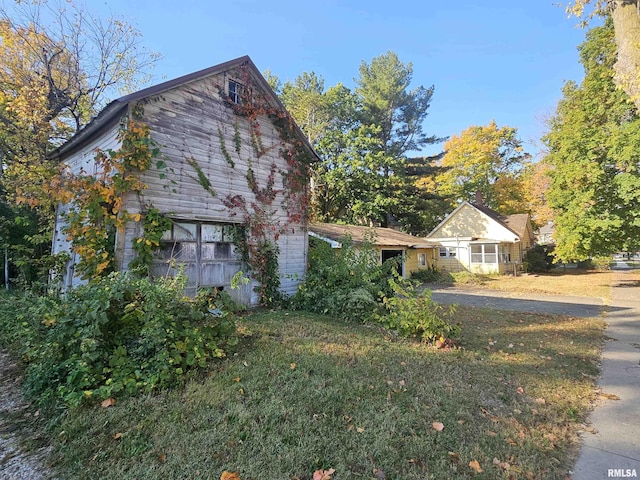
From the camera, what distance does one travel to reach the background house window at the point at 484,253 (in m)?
22.2

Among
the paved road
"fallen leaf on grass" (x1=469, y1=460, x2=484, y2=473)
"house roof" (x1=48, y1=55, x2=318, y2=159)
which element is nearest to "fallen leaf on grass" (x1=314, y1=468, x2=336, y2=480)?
"fallen leaf on grass" (x1=469, y1=460, x2=484, y2=473)

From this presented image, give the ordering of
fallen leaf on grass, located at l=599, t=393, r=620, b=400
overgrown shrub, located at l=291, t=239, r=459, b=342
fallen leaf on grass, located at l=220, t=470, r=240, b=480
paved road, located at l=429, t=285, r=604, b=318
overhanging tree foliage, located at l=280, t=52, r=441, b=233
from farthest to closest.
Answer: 1. overhanging tree foliage, located at l=280, t=52, r=441, b=233
2. paved road, located at l=429, t=285, r=604, b=318
3. overgrown shrub, located at l=291, t=239, r=459, b=342
4. fallen leaf on grass, located at l=599, t=393, r=620, b=400
5. fallen leaf on grass, located at l=220, t=470, r=240, b=480

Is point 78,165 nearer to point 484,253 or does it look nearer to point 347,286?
point 347,286

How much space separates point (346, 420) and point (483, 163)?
3113cm

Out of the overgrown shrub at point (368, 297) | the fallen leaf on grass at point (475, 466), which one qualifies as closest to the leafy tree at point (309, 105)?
the overgrown shrub at point (368, 297)

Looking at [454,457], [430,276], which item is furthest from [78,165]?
[430,276]

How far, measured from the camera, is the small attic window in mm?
8602

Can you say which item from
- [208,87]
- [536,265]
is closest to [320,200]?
[536,265]

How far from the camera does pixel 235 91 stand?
Answer: 876cm

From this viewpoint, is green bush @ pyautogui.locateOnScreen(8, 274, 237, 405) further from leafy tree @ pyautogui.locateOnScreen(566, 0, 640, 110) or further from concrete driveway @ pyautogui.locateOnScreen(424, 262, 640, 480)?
leafy tree @ pyautogui.locateOnScreen(566, 0, 640, 110)

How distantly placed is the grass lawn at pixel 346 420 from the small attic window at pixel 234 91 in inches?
262

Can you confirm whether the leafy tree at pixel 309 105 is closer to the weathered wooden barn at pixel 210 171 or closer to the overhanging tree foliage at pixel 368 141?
the overhanging tree foliage at pixel 368 141

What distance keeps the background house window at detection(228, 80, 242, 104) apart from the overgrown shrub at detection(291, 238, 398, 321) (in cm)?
498

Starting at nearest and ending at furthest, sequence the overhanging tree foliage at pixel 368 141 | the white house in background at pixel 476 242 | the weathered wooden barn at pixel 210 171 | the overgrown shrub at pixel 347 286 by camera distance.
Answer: the weathered wooden barn at pixel 210 171, the overgrown shrub at pixel 347 286, the white house in background at pixel 476 242, the overhanging tree foliage at pixel 368 141
